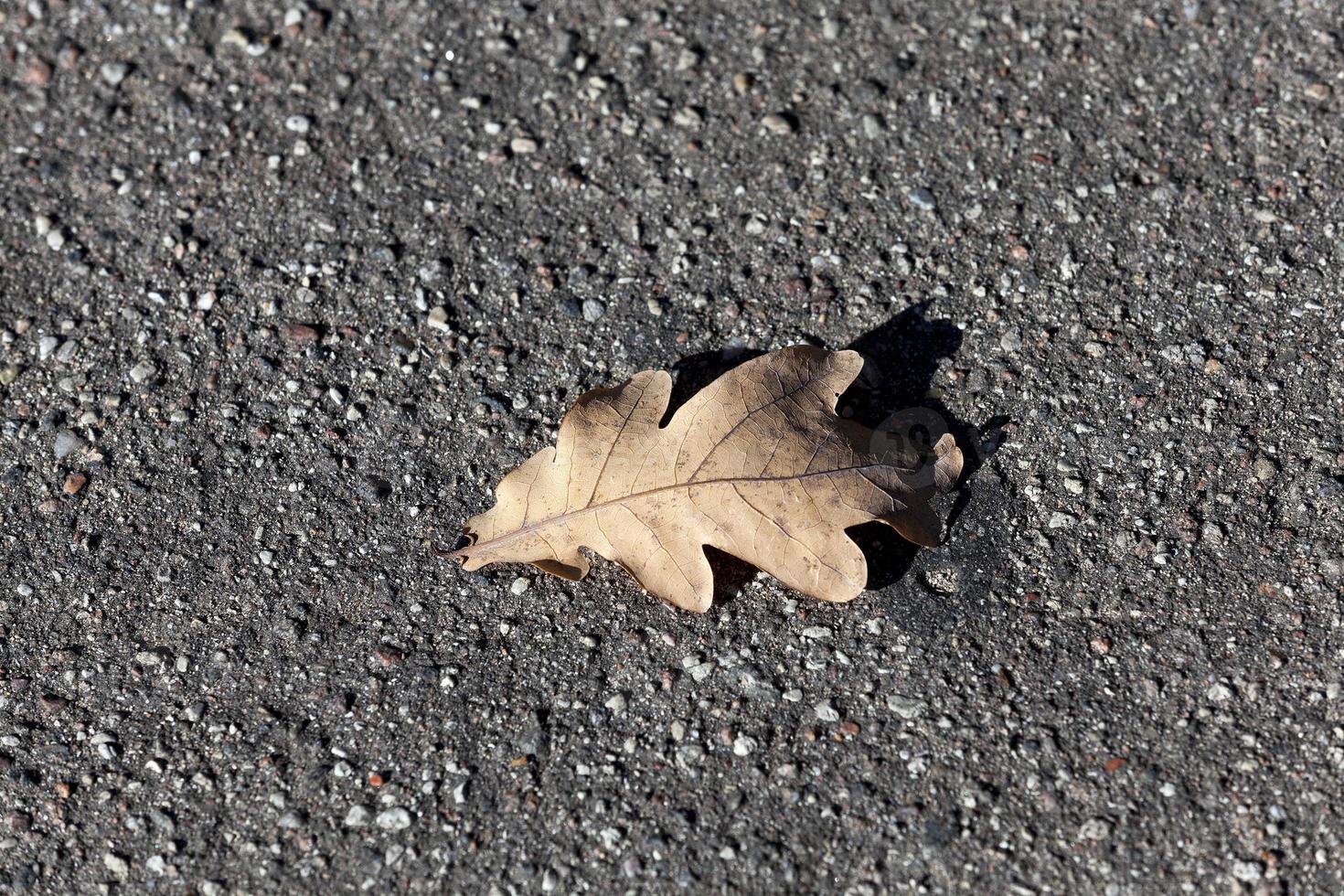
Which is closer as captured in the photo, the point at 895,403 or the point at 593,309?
the point at 895,403

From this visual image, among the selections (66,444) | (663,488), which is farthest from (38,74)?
(663,488)

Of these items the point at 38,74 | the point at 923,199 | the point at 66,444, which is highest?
the point at 923,199

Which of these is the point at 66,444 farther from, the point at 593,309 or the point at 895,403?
the point at 895,403

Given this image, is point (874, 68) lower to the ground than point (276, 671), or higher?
higher

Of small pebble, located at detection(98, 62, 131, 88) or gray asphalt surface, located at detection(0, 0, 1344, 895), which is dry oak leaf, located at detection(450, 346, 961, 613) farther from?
small pebble, located at detection(98, 62, 131, 88)

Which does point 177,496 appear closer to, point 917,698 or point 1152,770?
point 917,698

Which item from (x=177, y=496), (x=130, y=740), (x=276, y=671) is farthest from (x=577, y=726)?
(x=177, y=496)
